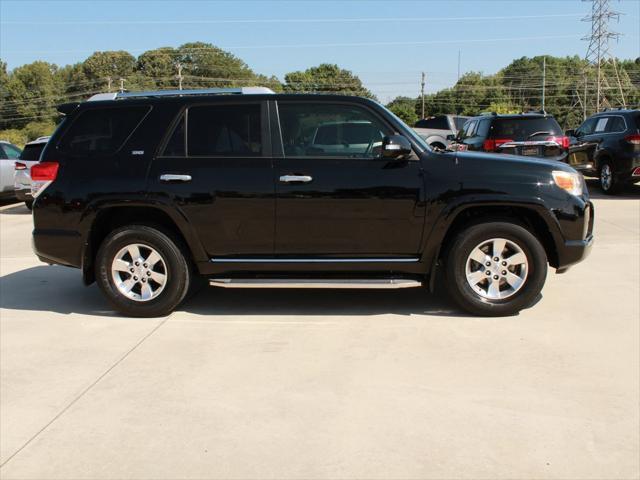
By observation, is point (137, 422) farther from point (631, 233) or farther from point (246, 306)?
point (631, 233)

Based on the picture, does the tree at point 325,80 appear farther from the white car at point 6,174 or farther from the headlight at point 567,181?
the headlight at point 567,181

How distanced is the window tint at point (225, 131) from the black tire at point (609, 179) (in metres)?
10.9

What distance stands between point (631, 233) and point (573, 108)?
100841 millimetres

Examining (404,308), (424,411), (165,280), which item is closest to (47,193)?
(165,280)

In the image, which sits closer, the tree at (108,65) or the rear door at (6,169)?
the rear door at (6,169)

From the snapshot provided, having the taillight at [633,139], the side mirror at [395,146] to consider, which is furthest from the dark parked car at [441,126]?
the side mirror at [395,146]

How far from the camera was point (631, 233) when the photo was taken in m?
9.35

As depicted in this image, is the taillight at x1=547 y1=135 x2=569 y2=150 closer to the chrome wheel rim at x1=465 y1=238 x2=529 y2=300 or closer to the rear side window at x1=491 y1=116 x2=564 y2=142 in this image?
the rear side window at x1=491 y1=116 x2=564 y2=142

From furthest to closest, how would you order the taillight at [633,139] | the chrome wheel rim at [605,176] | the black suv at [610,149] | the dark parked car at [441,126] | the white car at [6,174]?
the dark parked car at [441,126] < the white car at [6,174] < the chrome wheel rim at [605,176] < the black suv at [610,149] < the taillight at [633,139]

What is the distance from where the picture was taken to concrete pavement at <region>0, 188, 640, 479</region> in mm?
3244

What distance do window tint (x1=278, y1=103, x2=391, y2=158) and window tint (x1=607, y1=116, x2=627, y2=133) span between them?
34.1 ft

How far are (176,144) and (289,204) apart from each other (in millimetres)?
1119

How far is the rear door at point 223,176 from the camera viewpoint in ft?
17.8

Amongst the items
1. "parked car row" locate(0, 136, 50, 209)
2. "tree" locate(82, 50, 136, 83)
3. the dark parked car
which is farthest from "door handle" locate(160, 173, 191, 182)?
"tree" locate(82, 50, 136, 83)
